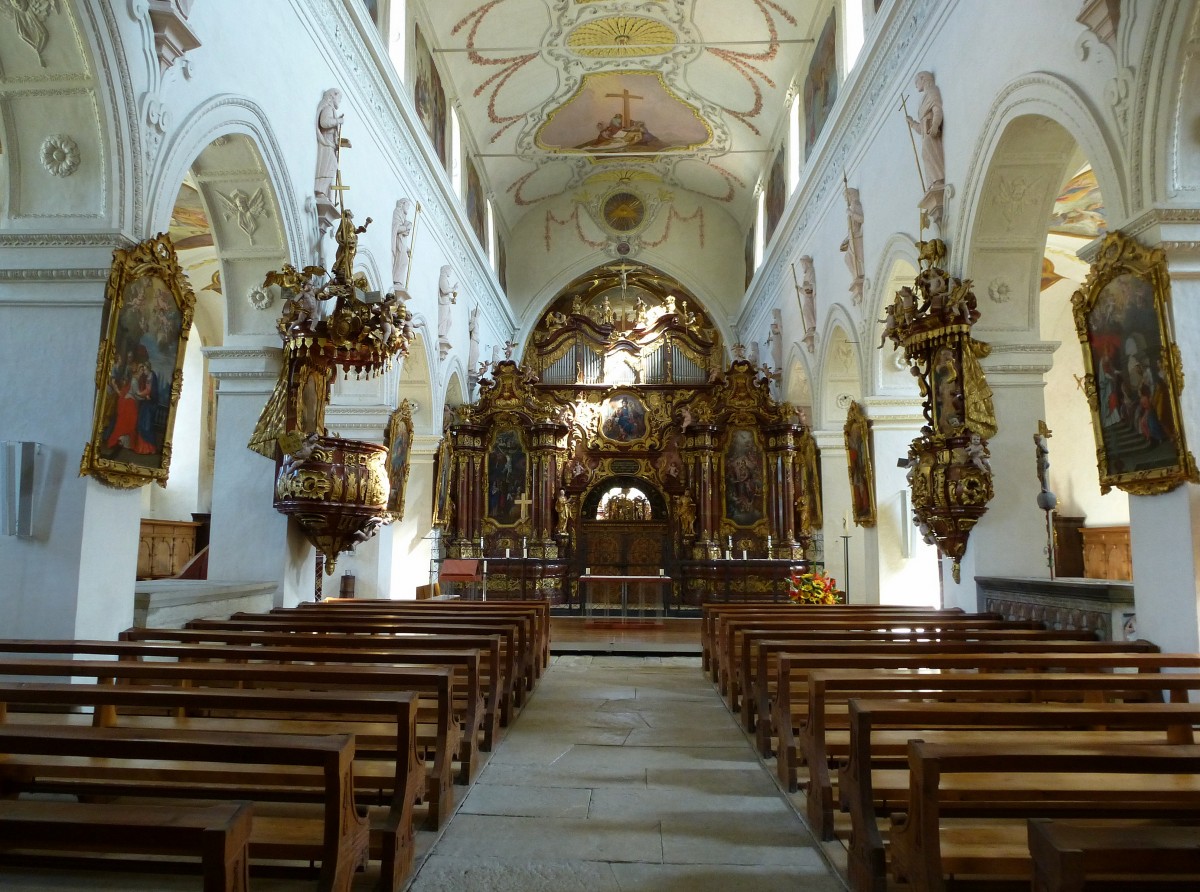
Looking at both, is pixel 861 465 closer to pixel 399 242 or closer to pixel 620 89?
pixel 399 242

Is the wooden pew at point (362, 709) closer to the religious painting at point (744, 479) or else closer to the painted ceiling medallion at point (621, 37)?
the painted ceiling medallion at point (621, 37)

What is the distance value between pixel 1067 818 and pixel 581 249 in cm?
1911

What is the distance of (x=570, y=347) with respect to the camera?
20.2 meters

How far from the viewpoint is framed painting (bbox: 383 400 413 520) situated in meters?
11.5

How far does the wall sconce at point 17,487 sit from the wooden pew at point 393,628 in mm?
1201

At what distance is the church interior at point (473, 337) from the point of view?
468 centimetres

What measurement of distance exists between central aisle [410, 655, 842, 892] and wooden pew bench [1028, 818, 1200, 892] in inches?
52.5

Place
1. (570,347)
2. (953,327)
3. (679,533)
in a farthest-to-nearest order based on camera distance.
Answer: (570,347) < (679,533) < (953,327)

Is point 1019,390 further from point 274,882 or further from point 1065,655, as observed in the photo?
point 274,882

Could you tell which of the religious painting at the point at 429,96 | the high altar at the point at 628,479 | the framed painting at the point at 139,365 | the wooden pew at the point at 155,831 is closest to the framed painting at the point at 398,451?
the high altar at the point at 628,479

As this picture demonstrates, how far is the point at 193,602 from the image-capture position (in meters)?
6.34

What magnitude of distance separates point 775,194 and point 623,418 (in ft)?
18.5

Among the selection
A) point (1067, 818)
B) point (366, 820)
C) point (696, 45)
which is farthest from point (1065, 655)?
point (696, 45)

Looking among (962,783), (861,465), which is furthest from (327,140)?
(962,783)
